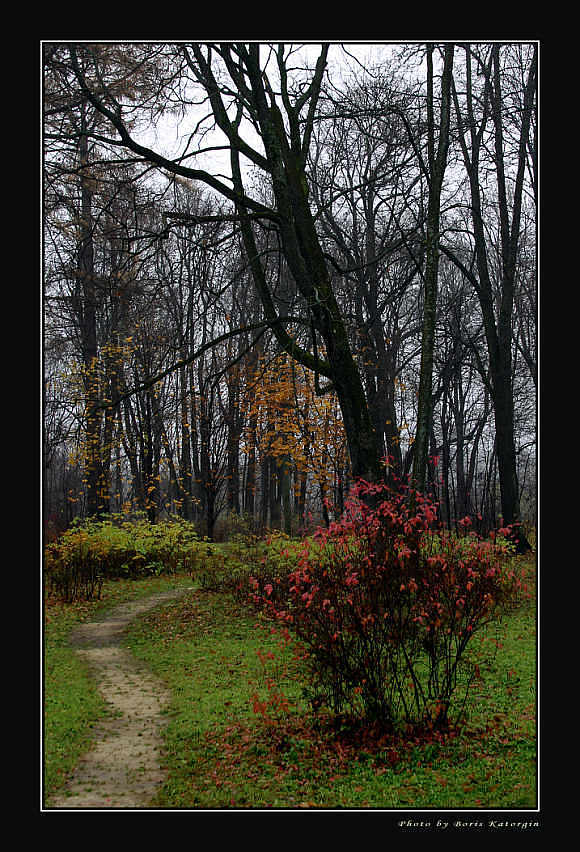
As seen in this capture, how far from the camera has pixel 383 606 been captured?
4.70 m

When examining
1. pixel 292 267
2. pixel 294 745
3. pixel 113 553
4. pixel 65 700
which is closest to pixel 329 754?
pixel 294 745

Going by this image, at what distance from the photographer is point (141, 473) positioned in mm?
18031

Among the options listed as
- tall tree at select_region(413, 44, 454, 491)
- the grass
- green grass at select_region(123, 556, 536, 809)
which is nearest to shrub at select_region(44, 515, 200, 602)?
the grass

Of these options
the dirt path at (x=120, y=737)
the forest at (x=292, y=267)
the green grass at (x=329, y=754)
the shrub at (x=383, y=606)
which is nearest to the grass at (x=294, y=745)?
the green grass at (x=329, y=754)

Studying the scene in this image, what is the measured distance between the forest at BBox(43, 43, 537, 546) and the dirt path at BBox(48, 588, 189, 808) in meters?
2.51

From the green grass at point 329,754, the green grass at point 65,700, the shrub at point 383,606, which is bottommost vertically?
the green grass at point 65,700

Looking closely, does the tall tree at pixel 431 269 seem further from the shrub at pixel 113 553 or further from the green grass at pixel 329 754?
the shrub at pixel 113 553

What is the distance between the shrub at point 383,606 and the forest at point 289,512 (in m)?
0.02

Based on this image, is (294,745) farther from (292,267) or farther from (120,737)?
(292,267)

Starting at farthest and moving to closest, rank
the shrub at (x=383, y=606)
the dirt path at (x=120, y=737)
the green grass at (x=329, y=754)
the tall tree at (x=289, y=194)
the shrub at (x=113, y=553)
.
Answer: the shrub at (x=113, y=553) < the tall tree at (x=289, y=194) < the shrub at (x=383, y=606) < the dirt path at (x=120, y=737) < the green grass at (x=329, y=754)

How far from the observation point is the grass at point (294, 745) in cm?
405

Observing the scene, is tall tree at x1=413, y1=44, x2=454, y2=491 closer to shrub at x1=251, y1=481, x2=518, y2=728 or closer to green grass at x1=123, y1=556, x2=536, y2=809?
green grass at x1=123, y1=556, x2=536, y2=809

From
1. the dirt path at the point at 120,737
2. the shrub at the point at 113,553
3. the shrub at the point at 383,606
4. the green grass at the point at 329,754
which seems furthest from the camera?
the shrub at the point at 113,553

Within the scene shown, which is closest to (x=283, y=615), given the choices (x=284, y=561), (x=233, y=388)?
Result: (x=284, y=561)
